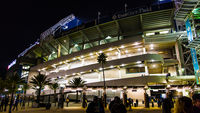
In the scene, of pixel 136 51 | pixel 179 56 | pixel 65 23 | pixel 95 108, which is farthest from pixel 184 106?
pixel 65 23

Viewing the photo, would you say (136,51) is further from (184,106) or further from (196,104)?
(184,106)

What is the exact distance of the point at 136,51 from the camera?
161 feet

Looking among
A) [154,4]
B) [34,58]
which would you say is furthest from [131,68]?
[34,58]

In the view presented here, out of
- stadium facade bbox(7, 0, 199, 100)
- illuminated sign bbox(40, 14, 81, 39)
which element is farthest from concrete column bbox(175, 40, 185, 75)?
illuminated sign bbox(40, 14, 81, 39)

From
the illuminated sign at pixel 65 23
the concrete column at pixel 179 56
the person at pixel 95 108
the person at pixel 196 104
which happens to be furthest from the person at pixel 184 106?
the illuminated sign at pixel 65 23

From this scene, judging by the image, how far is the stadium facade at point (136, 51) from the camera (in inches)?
1563

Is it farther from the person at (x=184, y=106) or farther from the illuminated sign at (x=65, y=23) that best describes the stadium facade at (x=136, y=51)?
the person at (x=184, y=106)

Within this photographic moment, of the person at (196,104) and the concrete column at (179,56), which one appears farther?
the concrete column at (179,56)

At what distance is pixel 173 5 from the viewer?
40.6 meters

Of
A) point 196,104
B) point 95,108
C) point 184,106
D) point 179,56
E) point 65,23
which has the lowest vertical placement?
point 95,108

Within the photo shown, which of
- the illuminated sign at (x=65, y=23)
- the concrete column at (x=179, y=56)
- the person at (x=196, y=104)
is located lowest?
the person at (x=196, y=104)

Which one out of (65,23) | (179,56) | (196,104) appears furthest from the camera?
(65,23)

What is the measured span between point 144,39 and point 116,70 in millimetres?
14168

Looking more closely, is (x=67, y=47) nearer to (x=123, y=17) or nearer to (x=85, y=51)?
(x=85, y=51)
